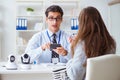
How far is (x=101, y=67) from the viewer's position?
5.60 ft

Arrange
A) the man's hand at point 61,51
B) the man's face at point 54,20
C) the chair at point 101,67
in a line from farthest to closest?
the man's face at point 54,20 → the man's hand at point 61,51 → the chair at point 101,67

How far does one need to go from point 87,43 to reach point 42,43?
1570 mm

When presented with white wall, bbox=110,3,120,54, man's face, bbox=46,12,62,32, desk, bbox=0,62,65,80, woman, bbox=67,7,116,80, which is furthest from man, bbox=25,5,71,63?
white wall, bbox=110,3,120,54

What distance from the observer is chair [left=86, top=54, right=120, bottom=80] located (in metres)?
1.69

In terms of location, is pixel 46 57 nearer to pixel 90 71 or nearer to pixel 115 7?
pixel 90 71

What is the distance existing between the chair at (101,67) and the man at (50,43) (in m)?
1.13

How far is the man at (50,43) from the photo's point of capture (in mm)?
2928

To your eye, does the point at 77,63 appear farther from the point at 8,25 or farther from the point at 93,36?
the point at 8,25

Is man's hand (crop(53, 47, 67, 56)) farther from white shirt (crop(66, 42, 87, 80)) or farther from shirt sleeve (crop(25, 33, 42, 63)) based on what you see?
white shirt (crop(66, 42, 87, 80))

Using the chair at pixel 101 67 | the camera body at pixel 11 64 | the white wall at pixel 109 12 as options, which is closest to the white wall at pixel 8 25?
the white wall at pixel 109 12

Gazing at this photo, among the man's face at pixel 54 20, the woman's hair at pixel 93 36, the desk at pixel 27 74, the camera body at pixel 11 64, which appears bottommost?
the desk at pixel 27 74

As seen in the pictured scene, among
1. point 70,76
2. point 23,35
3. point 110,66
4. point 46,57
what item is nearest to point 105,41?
point 110,66

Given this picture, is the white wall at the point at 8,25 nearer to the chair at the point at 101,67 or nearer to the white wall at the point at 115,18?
the white wall at the point at 115,18

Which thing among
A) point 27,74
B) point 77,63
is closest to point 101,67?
point 77,63
